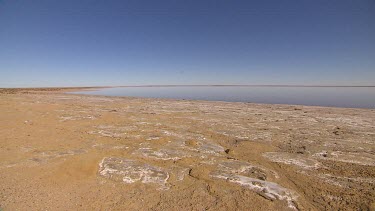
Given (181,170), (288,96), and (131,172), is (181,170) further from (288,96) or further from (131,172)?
(288,96)

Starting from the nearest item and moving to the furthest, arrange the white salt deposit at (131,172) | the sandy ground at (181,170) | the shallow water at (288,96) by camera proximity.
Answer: the sandy ground at (181,170), the white salt deposit at (131,172), the shallow water at (288,96)

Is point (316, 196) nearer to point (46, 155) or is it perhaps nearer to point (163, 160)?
point (163, 160)

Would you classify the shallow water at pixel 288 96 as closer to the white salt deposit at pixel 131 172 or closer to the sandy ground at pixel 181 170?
the sandy ground at pixel 181 170

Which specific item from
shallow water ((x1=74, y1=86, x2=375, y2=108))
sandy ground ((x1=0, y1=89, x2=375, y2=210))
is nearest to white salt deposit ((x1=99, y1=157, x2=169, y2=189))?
sandy ground ((x1=0, y1=89, x2=375, y2=210))

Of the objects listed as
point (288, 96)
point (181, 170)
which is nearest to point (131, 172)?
point (181, 170)

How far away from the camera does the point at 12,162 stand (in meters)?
4.80

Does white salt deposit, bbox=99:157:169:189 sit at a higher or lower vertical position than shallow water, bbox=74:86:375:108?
lower

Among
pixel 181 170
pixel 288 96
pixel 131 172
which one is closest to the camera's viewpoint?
pixel 131 172

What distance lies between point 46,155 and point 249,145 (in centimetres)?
560

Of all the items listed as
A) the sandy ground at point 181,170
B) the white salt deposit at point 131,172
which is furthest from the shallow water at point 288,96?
the white salt deposit at point 131,172

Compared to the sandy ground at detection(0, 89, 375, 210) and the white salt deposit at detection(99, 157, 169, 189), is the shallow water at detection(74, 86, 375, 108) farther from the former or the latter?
the white salt deposit at detection(99, 157, 169, 189)

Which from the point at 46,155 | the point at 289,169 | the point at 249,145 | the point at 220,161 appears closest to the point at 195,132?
the point at 249,145

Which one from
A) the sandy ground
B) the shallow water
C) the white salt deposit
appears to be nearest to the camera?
the sandy ground

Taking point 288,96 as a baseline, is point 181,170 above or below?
below
